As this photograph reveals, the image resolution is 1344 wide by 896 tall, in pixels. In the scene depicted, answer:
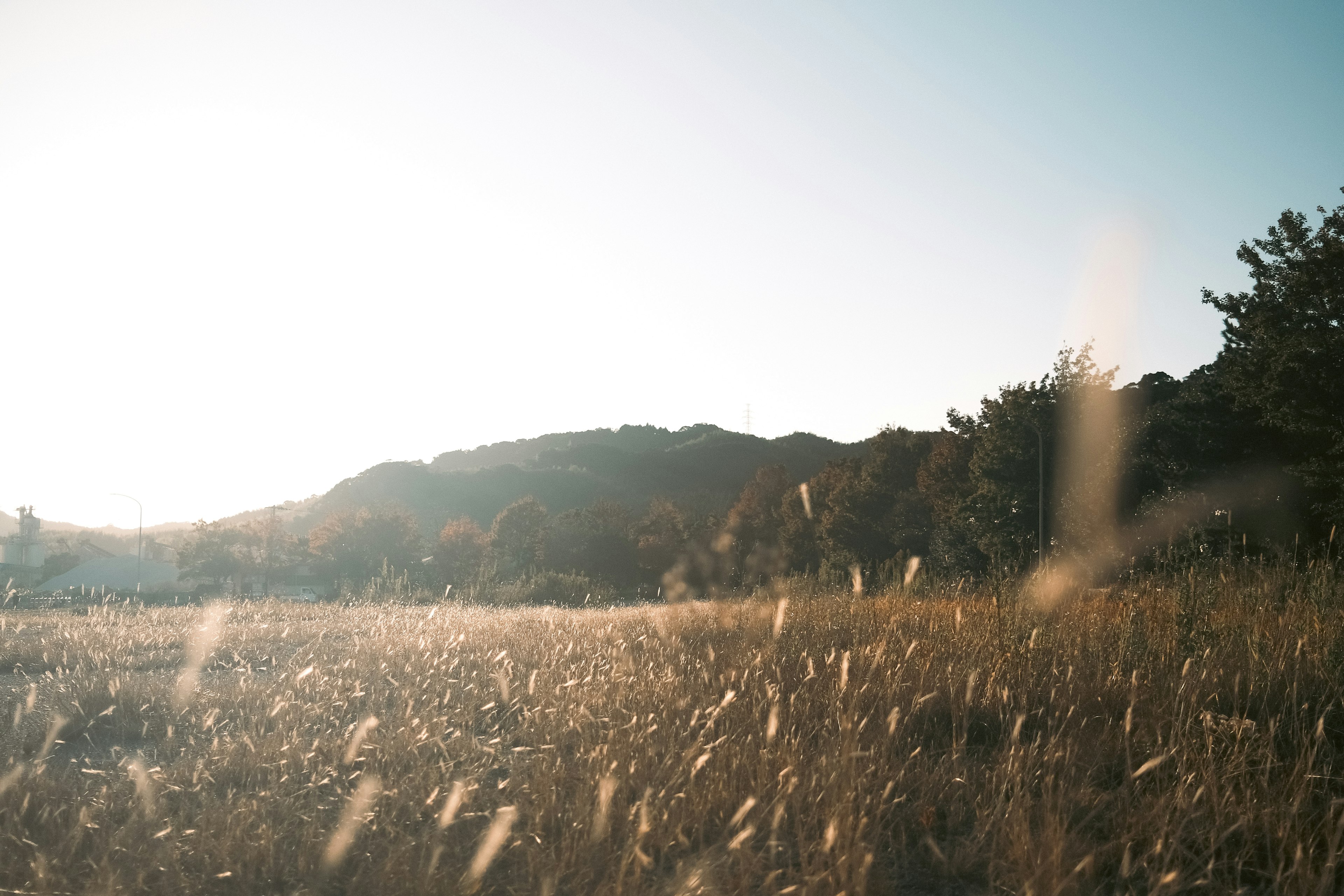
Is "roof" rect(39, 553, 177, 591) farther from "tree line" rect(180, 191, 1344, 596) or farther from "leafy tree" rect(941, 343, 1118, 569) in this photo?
"leafy tree" rect(941, 343, 1118, 569)

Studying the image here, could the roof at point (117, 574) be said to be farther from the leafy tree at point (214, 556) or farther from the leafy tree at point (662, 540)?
A: the leafy tree at point (662, 540)

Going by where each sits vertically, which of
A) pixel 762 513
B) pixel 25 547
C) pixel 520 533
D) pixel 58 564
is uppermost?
pixel 762 513

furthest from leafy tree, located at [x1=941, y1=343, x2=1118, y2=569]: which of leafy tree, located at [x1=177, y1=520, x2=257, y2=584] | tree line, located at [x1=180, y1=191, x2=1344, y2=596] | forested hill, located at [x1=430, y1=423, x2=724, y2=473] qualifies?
forested hill, located at [x1=430, y1=423, x2=724, y2=473]

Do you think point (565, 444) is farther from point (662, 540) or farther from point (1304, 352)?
point (1304, 352)

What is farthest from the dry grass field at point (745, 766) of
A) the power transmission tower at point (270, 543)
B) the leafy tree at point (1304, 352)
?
the power transmission tower at point (270, 543)

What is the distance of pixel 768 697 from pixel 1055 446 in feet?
104

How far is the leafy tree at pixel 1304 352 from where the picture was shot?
2173 centimetres

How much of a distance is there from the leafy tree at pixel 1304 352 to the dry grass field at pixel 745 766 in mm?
21276

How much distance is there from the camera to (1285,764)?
275 cm

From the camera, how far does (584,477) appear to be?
13288 cm

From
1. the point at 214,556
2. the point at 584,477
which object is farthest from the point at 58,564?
the point at 584,477

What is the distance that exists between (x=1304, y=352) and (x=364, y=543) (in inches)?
2167

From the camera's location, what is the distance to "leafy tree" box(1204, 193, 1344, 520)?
21734 millimetres

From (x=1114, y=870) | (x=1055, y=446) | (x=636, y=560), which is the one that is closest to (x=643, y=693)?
(x=1114, y=870)
